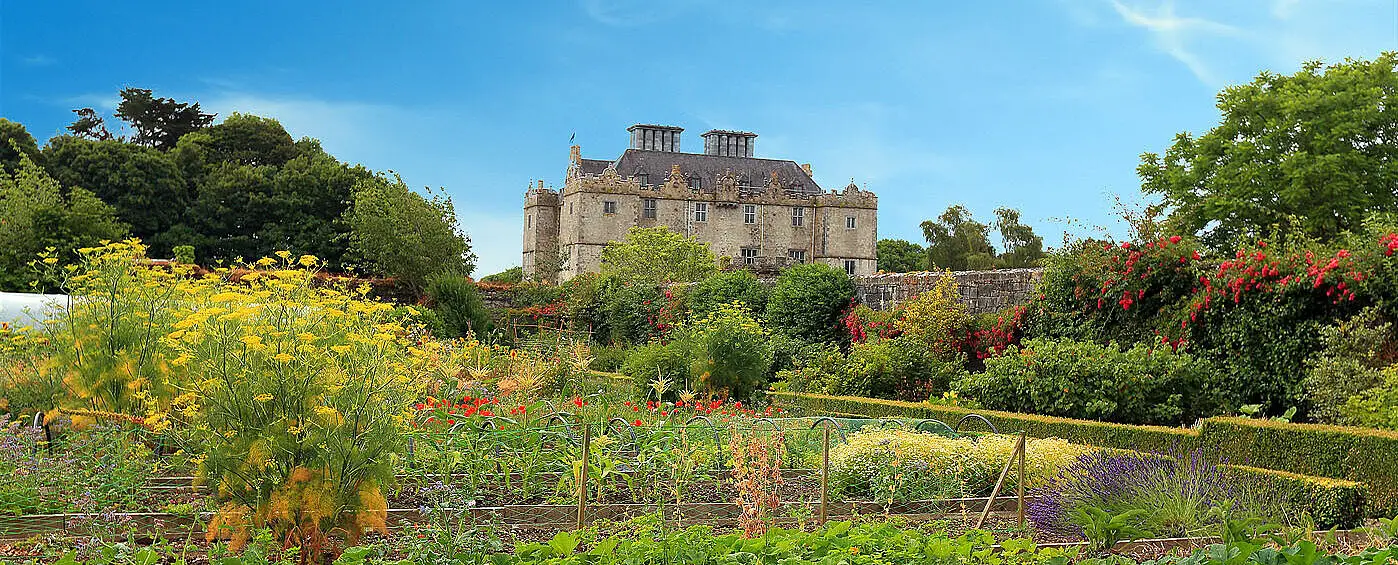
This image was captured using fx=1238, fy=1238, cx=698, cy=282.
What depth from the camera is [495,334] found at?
19.4 meters

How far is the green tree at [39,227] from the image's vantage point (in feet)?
73.5

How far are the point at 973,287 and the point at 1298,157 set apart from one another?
532 inches

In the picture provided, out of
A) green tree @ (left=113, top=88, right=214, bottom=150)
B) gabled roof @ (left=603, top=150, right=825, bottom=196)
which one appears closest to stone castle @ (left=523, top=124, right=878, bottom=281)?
gabled roof @ (left=603, top=150, right=825, bottom=196)

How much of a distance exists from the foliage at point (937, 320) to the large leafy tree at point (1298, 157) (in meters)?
A: 12.2

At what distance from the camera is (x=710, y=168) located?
5216 cm

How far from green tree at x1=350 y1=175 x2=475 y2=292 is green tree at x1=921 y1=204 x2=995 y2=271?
Result: 23.1m

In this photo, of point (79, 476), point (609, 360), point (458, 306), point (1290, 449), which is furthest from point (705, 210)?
point (79, 476)

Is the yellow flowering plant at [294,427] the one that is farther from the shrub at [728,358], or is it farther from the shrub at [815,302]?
the shrub at [815,302]

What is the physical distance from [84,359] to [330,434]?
3415mm

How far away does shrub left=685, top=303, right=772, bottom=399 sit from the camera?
1177 centimetres

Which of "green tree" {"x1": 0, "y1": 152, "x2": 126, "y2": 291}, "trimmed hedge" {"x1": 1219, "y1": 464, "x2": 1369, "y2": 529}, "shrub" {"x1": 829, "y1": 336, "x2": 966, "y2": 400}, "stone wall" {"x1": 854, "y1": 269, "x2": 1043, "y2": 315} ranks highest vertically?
"green tree" {"x1": 0, "y1": 152, "x2": 126, "y2": 291}

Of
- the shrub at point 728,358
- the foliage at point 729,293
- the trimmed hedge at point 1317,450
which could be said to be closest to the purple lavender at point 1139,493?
the trimmed hedge at point 1317,450

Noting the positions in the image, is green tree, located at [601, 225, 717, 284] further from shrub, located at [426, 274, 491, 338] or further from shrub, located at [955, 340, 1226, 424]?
shrub, located at [955, 340, 1226, 424]

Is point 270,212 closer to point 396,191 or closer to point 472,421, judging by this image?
point 396,191
